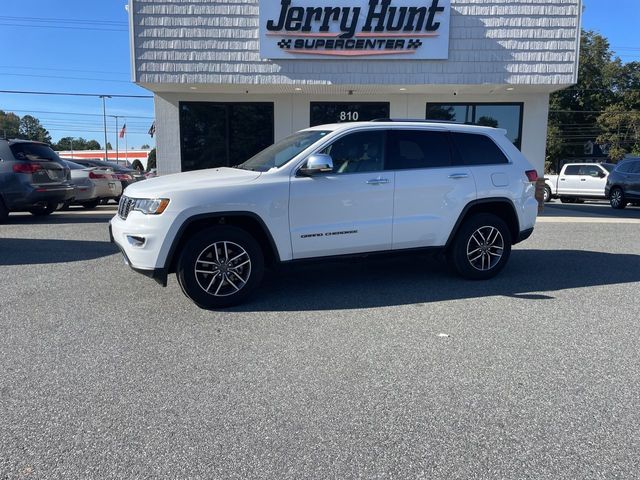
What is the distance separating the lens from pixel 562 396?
3.39 meters

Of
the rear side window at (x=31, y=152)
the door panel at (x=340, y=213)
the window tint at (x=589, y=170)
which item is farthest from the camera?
the window tint at (x=589, y=170)

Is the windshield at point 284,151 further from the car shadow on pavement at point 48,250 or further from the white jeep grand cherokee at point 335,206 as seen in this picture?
the car shadow on pavement at point 48,250

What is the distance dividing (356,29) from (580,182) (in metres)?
13.1

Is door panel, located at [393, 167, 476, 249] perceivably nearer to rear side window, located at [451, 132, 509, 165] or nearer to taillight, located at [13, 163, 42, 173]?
rear side window, located at [451, 132, 509, 165]

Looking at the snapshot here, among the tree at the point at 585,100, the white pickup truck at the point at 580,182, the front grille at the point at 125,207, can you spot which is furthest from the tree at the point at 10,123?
the front grille at the point at 125,207

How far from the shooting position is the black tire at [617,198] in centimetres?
1767

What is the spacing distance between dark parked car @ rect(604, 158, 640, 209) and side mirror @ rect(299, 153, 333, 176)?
15.9m

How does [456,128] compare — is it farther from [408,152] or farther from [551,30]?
[551,30]

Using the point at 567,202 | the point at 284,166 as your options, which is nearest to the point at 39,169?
the point at 284,166

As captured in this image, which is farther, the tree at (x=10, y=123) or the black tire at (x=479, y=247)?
the tree at (x=10, y=123)

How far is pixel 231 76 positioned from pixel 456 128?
7.62 m

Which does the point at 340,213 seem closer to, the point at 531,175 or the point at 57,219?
the point at 531,175

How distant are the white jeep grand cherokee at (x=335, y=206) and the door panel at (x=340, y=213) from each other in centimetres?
1

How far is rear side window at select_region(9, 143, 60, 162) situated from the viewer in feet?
35.8
